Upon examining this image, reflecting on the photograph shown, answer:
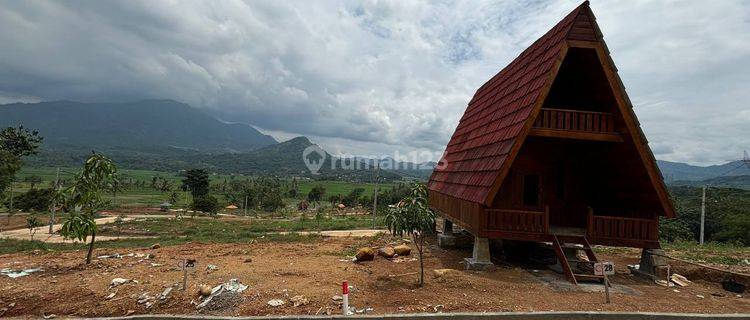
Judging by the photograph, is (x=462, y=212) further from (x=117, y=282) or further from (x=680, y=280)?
(x=117, y=282)

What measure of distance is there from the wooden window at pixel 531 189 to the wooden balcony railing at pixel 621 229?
2.18 metres

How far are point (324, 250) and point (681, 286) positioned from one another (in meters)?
11.4

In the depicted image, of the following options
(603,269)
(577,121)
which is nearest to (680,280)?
(603,269)

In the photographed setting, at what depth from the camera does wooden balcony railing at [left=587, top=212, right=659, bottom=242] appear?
1124 centimetres

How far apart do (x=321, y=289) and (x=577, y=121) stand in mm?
8527

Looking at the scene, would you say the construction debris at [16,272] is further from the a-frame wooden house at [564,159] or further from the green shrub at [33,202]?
the green shrub at [33,202]

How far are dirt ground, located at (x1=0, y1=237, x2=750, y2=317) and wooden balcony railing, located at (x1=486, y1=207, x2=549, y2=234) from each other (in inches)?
48.6

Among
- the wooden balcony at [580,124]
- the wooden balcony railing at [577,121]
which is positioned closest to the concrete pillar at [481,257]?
the wooden balcony at [580,124]

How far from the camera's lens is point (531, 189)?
44.6ft

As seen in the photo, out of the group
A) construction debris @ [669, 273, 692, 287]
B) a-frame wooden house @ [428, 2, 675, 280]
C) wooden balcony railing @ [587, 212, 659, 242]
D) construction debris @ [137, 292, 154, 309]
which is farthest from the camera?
wooden balcony railing @ [587, 212, 659, 242]

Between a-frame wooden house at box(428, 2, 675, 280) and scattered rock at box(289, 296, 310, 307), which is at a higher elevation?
a-frame wooden house at box(428, 2, 675, 280)

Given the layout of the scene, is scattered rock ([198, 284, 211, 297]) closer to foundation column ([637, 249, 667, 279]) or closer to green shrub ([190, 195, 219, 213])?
foundation column ([637, 249, 667, 279])

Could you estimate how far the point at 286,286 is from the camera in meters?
9.30

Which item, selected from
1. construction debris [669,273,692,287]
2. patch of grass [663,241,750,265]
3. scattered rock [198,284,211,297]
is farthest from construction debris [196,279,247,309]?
patch of grass [663,241,750,265]
